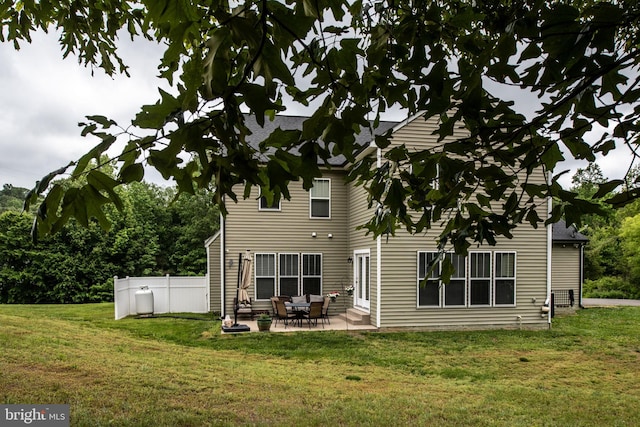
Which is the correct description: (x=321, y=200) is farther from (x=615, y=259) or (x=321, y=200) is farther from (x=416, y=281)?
(x=615, y=259)

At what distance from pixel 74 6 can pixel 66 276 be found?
58.7 feet

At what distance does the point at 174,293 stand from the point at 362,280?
6.83 metres

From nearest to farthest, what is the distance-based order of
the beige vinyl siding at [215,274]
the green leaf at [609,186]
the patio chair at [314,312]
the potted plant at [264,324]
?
the green leaf at [609,186]
the potted plant at [264,324]
the patio chair at [314,312]
the beige vinyl siding at [215,274]

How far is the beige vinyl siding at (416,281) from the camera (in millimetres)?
11266

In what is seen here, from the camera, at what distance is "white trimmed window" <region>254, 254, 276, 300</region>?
509 inches

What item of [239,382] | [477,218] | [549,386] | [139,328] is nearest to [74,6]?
[477,218]

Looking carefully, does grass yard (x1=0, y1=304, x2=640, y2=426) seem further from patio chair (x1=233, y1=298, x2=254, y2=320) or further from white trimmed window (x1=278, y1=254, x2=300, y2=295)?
white trimmed window (x1=278, y1=254, x2=300, y2=295)

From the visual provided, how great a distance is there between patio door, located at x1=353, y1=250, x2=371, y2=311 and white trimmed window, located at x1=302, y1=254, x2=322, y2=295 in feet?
3.73

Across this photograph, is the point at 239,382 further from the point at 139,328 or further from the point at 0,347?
the point at 139,328

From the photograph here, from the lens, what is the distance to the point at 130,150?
129 centimetres

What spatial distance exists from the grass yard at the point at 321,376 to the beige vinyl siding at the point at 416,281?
26.3 inches

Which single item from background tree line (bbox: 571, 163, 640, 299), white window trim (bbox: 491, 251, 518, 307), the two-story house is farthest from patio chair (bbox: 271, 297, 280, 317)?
background tree line (bbox: 571, 163, 640, 299)

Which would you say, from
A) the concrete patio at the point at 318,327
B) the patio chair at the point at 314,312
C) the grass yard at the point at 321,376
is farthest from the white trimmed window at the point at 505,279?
the patio chair at the point at 314,312

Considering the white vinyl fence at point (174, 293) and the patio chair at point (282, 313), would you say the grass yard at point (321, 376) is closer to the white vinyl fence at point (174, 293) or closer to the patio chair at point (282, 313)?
the patio chair at point (282, 313)
